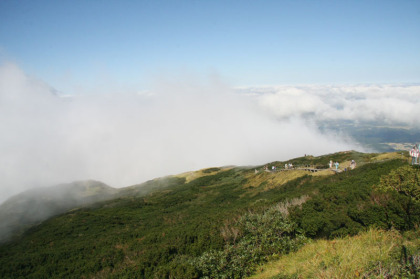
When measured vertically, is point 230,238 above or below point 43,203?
above

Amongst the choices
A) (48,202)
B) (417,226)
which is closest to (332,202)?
(417,226)

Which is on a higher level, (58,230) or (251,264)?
(251,264)

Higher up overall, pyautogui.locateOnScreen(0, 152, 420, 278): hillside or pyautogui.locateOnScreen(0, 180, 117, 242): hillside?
pyautogui.locateOnScreen(0, 152, 420, 278): hillside

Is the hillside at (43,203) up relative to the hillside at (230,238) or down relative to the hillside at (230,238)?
down

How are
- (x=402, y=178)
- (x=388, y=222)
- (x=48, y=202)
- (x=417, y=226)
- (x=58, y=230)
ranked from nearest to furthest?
1. (x=417, y=226)
2. (x=388, y=222)
3. (x=402, y=178)
4. (x=58, y=230)
5. (x=48, y=202)

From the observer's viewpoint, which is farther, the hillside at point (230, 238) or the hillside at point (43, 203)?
the hillside at point (43, 203)

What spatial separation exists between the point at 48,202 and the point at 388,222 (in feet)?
349

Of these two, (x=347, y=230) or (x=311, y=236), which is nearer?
(x=347, y=230)

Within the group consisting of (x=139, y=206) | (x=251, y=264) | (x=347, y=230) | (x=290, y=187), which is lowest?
(x=139, y=206)

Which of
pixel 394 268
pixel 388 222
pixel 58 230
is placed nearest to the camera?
pixel 394 268

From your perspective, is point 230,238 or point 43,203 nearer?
point 230,238

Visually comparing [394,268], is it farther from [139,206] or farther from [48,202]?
[48,202]

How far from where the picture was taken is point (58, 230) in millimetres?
52562

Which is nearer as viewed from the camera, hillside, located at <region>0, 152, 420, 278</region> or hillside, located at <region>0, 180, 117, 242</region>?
hillside, located at <region>0, 152, 420, 278</region>
